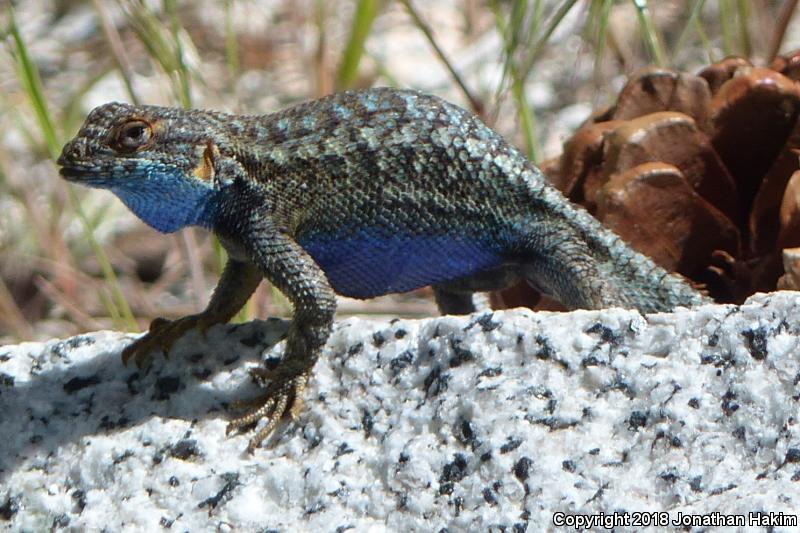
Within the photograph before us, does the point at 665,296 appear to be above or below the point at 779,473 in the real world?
below

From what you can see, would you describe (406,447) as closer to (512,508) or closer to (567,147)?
(512,508)

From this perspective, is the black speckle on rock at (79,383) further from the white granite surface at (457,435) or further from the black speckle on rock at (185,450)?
the black speckle on rock at (185,450)

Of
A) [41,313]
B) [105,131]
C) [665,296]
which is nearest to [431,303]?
[41,313]

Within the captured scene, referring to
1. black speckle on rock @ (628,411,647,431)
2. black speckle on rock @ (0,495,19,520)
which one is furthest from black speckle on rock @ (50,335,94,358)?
black speckle on rock @ (628,411,647,431)

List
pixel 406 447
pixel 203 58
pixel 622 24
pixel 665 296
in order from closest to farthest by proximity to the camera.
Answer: pixel 406 447 → pixel 665 296 → pixel 622 24 → pixel 203 58

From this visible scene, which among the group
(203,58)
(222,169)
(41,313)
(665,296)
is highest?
(222,169)

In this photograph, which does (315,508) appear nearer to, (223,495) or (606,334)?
(223,495)

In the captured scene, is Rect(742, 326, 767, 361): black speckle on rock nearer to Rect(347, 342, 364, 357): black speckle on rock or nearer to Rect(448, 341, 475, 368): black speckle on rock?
Rect(448, 341, 475, 368): black speckle on rock

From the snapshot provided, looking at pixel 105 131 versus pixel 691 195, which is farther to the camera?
pixel 691 195

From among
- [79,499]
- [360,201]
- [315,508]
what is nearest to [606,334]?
[315,508]
